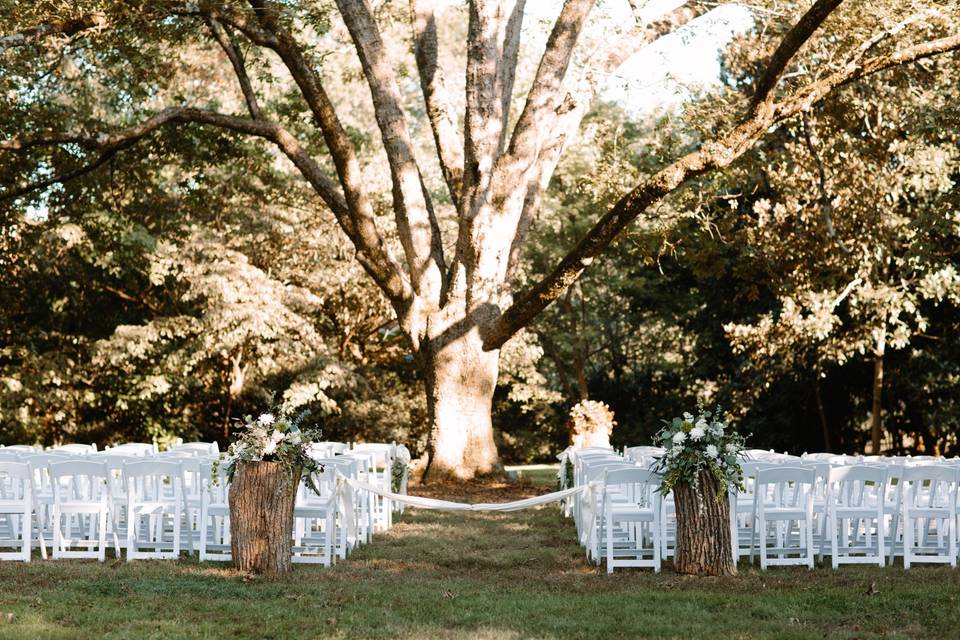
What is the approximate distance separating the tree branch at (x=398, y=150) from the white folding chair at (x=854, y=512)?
8401 millimetres

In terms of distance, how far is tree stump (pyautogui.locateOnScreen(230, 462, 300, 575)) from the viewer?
8.69 meters

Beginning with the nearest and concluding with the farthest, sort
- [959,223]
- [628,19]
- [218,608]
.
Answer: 1. [218,608]
2. [959,223]
3. [628,19]

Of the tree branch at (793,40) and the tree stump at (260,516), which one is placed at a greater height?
the tree branch at (793,40)

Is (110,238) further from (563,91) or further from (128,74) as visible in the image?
(563,91)

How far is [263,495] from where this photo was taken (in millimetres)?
8695

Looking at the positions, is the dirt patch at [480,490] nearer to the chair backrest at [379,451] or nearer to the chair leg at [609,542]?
the chair backrest at [379,451]

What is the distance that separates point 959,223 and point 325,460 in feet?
33.5

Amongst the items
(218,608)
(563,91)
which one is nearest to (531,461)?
(563,91)

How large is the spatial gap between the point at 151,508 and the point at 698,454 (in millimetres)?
4642

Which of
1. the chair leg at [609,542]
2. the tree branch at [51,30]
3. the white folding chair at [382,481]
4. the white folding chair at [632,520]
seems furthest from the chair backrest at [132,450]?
the tree branch at [51,30]

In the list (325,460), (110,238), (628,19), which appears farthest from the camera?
(110,238)

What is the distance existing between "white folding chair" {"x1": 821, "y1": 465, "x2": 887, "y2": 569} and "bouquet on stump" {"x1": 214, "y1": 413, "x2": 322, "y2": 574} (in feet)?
14.4

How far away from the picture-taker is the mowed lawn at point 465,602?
6.68m

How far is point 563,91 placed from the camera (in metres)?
17.7
